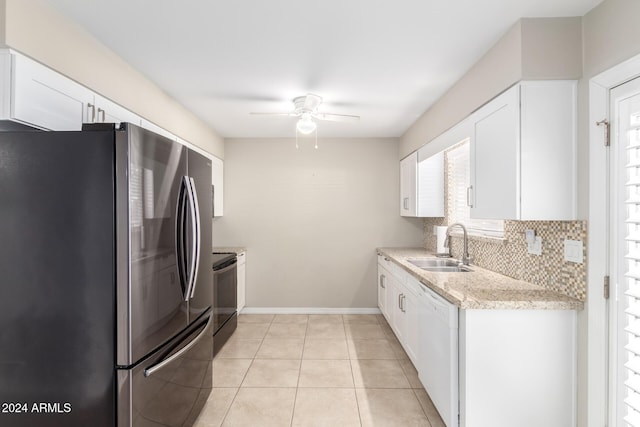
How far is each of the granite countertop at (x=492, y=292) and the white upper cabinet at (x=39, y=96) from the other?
7.53 feet

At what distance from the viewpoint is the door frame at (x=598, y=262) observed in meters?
1.63

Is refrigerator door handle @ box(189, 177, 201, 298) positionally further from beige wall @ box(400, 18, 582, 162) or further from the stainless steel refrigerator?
beige wall @ box(400, 18, 582, 162)

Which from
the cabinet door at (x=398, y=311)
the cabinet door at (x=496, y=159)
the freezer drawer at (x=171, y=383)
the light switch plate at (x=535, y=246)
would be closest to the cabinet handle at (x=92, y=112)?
the freezer drawer at (x=171, y=383)

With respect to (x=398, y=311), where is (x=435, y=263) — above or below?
above

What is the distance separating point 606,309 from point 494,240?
1.15 m

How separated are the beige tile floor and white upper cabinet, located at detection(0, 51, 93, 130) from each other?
6.69 ft

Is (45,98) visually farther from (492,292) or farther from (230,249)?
(230,249)

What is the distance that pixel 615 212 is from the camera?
1.59m

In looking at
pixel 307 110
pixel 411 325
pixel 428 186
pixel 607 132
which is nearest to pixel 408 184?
pixel 428 186

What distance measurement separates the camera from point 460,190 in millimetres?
3541

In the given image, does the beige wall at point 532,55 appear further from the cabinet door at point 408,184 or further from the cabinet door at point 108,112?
the cabinet door at point 108,112

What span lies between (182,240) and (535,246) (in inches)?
86.6

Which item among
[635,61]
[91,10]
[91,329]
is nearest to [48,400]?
[91,329]

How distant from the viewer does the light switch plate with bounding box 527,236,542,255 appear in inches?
84.5
